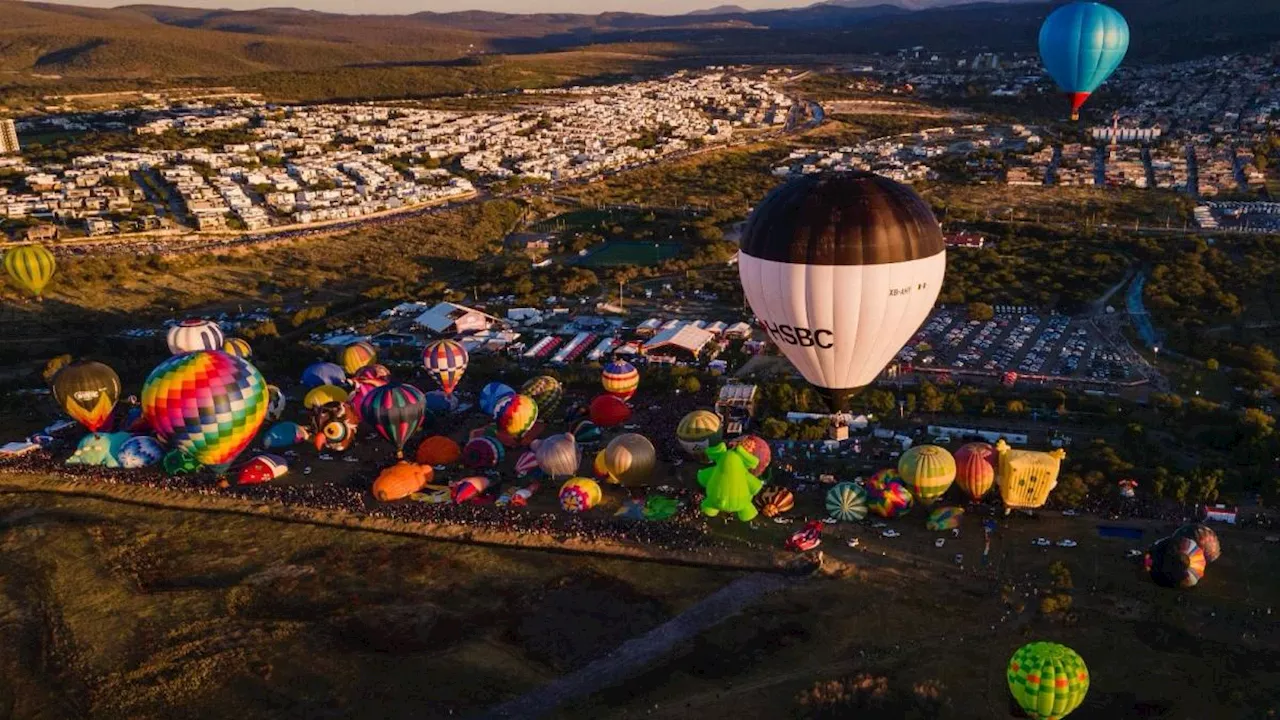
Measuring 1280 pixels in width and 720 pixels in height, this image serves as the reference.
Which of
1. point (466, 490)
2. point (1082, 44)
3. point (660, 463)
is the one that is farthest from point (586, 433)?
point (1082, 44)

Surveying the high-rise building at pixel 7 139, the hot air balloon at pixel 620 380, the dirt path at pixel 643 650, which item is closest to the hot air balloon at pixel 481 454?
→ the hot air balloon at pixel 620 380

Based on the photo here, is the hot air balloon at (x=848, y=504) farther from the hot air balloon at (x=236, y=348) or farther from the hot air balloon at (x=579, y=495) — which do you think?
the hot air balloon at (x=236, y=348)

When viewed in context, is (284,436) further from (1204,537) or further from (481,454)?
(1204,537)

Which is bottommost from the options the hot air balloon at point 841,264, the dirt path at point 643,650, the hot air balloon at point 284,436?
the dirt path at point 643,650

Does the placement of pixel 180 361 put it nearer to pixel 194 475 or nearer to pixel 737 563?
pixel 194 475

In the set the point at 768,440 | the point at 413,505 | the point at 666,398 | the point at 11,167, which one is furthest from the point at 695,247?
the point at 11,167

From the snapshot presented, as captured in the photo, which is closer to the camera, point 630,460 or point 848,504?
point 848,504
